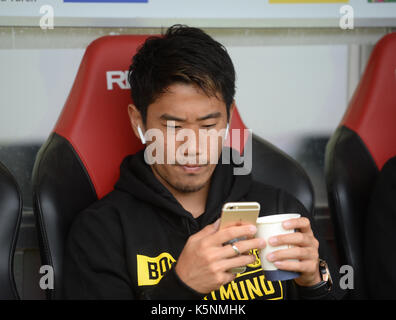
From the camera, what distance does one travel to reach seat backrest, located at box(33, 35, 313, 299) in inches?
49.0

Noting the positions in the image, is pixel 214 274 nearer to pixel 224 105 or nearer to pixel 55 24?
pixel 224 105

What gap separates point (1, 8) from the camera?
1.61 metres

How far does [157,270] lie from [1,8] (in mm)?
924

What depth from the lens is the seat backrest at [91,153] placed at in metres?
1.24

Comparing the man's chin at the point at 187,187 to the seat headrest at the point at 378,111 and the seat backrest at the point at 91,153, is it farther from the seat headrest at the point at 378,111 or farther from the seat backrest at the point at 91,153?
the seat headrest at the point at 378,111

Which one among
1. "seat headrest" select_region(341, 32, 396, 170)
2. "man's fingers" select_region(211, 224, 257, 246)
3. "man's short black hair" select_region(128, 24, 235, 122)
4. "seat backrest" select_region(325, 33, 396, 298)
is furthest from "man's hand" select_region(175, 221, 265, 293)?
"seat headrest" select_region(341, 32, 396, 170)

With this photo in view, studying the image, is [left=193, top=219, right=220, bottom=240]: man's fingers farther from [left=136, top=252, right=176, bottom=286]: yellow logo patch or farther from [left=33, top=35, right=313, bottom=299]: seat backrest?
[left=33, top=35, right=313, bottom=299]: seat backrest

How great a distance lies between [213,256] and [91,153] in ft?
1.74

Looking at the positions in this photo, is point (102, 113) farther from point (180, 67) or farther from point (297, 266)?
point (297, 266)

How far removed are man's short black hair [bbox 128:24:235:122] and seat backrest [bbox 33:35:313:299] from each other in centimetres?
10

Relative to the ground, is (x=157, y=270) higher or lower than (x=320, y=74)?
lower

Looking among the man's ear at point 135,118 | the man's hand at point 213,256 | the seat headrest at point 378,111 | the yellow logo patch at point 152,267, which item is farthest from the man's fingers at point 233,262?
the seat headrest at point 378,111
